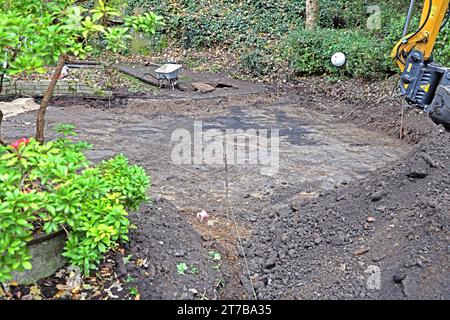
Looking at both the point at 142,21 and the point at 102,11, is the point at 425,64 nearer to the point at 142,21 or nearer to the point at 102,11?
the point at 142,21

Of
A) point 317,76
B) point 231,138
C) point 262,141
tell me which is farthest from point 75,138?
point 317,76

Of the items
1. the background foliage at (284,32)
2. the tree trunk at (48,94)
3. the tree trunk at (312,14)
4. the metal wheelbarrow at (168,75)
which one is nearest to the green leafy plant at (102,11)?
the tree trunk at (48,94)

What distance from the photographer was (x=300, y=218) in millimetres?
4254

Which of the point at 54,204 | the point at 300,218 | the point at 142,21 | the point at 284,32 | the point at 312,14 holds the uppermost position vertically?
the point at 142,21

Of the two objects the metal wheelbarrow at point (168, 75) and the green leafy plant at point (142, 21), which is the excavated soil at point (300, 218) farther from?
the metal wheelbarrow at point (168, 75)

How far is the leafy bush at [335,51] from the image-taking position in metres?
10.1

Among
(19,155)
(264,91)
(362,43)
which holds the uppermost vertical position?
(19,155)

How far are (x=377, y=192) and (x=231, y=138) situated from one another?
3629 millimetres

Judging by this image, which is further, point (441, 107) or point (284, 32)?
point (284, 32)

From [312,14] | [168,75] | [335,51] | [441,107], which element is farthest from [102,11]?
[312,14]

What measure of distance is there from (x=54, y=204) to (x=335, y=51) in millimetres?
9716

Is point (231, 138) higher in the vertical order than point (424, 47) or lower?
lower
